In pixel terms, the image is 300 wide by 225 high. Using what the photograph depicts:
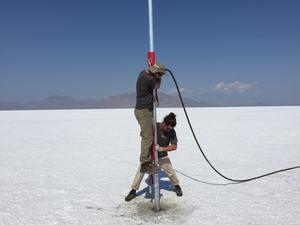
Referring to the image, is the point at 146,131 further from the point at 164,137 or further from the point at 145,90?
the point at 145,90

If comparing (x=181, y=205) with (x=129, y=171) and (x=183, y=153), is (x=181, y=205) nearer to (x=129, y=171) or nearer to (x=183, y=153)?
(x=129, y=171)

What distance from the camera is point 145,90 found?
14.0ft

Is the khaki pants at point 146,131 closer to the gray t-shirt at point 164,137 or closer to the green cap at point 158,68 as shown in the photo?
the gray t-shirt at point 164,137

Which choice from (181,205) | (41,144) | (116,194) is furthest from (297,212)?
(41,144)

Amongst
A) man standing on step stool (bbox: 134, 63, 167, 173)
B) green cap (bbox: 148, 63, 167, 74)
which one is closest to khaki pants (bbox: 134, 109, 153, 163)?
man standing on step stool (bbox: 134, 63, 167, 173)

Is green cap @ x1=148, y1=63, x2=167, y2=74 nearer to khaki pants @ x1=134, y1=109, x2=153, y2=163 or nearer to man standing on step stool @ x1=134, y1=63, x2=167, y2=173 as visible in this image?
man standing on step stool @ x1=134, y1=63, x2=167, y2=173

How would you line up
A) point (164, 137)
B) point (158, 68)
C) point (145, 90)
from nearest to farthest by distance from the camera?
point (158, 68) < point (145, 90) < point (164, 137)

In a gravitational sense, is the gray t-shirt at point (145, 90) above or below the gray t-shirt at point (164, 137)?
above

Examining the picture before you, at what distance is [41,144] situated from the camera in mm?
11266

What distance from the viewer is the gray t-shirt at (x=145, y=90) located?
416 centimetres

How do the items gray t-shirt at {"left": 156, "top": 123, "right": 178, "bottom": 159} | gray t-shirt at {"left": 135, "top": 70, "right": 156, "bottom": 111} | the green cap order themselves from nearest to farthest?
1. the green cap
2. gray t-shirt at {"left": 135, "top": 70, "right": 156, "bottom": 111}
3. gray t-shirt at {"left": 156, "top": 123, "right": 178, "bottom": 159}

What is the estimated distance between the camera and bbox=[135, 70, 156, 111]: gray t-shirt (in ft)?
13.6

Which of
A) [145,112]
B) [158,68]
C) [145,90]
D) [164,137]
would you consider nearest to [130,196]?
[164,137]

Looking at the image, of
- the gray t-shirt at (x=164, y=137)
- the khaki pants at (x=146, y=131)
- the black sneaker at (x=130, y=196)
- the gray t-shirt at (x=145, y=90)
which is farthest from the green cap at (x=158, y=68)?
the black sneaker at (x=130, y=196)
